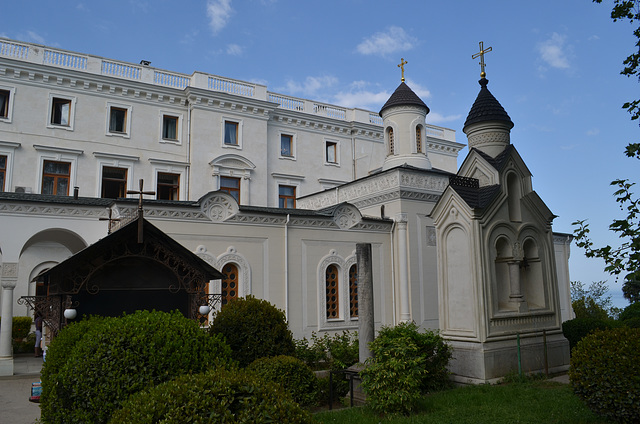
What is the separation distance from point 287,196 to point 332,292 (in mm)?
11491

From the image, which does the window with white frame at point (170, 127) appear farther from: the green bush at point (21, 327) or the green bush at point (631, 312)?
the green bush at point (631, 312)

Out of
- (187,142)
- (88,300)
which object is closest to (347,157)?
(187,142)

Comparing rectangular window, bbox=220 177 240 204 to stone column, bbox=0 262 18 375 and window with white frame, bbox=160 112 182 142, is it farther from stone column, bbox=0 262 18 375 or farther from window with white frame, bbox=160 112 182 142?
stone column, bbox=0 262 18 375

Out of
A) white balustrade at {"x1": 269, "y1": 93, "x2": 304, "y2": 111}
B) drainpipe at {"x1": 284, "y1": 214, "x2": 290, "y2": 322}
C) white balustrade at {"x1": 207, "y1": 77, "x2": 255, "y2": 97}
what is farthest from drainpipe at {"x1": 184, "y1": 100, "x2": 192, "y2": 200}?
drainpipe at {"x1": 284, "y1": 214, "x2": 290, "y2": 322}

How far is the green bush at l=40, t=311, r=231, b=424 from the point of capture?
599cm

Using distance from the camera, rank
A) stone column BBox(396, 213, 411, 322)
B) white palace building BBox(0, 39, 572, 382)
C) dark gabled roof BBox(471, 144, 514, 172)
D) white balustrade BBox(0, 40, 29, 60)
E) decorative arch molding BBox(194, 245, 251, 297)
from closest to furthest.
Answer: white palace building BBox(0, 39, 572, 382)
dark gabled roof BBox(471, 144, 514, 172)
decorative arch molding BBox(194, 245, 251, 297)
stone column BBox(396, 213, 411, 322)
white balustrade BBox(0, 40, 29, 60)

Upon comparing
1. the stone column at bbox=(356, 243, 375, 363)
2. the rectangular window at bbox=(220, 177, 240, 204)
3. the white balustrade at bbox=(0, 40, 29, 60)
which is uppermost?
the white balustrade at bbox=(0, 40, 29, 60)

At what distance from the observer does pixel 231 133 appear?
28.5 metres

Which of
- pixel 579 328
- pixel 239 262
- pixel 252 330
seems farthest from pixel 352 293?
pixel 252 330

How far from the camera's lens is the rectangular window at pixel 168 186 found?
26781 mm

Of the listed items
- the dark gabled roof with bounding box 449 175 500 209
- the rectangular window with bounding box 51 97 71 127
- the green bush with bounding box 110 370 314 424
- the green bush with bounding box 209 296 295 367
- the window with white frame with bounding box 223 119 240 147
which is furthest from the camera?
the window with white frame with bounding box 223 119 240 147

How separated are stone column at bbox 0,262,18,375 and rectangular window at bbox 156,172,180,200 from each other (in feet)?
39.4

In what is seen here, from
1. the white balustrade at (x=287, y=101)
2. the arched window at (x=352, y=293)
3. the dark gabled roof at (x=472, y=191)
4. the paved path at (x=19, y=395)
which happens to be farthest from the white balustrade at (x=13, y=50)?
the dark gabled roof at (x=472, y=191)

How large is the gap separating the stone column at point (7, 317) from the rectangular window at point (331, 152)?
20724 millimetres
